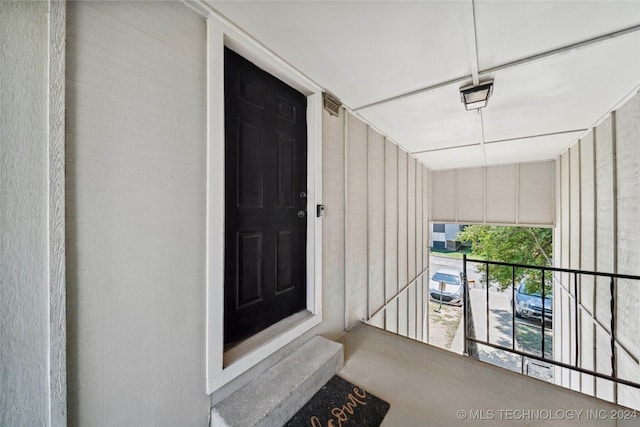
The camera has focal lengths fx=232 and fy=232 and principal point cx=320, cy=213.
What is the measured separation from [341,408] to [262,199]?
1328 millimetres

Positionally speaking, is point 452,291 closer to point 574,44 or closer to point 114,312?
point 574,44

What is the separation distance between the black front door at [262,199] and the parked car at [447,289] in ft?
32.1

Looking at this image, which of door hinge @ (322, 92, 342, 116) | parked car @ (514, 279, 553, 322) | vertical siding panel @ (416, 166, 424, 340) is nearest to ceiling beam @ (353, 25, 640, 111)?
door hinge @ (322, 92, 342, 116)

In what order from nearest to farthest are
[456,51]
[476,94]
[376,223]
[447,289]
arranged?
[456,51], [476,94], [376,223], [447,289]

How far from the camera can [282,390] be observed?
1256 millimetres

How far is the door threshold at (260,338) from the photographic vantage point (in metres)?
1.30

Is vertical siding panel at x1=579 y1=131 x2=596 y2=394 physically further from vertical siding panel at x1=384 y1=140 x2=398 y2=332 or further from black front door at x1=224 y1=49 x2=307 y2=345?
black front door at x1=224 y1=49 x2=307 y2=345

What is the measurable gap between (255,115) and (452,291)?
10.8m

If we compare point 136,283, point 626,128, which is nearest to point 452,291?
point 626,128

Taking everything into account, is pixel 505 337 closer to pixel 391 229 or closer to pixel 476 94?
pixel 391 229

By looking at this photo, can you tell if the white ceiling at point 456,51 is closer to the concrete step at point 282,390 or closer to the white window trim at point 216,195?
the white window trim at point 216,195

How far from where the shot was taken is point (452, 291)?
9695mm

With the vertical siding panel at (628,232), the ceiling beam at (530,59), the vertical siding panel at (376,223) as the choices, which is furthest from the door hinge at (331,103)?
the vertical siding panel at (628,232)

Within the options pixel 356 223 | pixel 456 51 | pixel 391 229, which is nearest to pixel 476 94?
pixel 456 51
